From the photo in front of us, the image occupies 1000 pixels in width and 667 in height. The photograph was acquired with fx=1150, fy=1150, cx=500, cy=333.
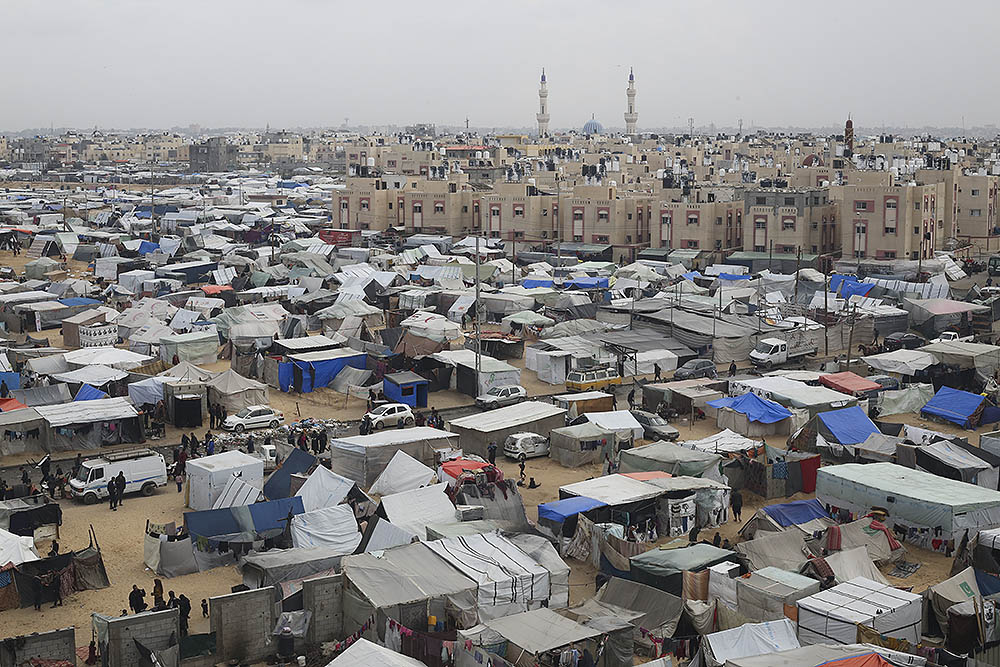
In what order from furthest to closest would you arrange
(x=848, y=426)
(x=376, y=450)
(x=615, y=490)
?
1. (x=848, y=426)
2. (x=376, y=450)
3. (x=615, y=490)

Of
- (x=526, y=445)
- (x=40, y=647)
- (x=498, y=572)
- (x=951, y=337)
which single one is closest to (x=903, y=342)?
(x=951, y=337)

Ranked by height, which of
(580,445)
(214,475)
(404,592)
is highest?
(214,475)

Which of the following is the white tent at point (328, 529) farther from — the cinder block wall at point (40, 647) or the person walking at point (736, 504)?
the person walking at point (736, 504)

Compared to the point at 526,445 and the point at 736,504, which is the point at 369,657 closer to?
the point at 736,504

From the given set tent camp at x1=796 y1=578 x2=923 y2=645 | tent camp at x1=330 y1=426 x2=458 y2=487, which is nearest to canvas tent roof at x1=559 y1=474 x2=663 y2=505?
tent camp at x1=330 y1=426 x2=458 y2=487

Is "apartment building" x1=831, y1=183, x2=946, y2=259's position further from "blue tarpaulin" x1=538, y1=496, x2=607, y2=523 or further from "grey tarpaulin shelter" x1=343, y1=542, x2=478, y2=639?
"grey tarpaulin shelter" x1=343, y1=542, x2=478, y2=639

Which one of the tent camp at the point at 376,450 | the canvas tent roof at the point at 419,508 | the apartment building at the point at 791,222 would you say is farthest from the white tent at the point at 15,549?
the apartment building at the point at 791,222
